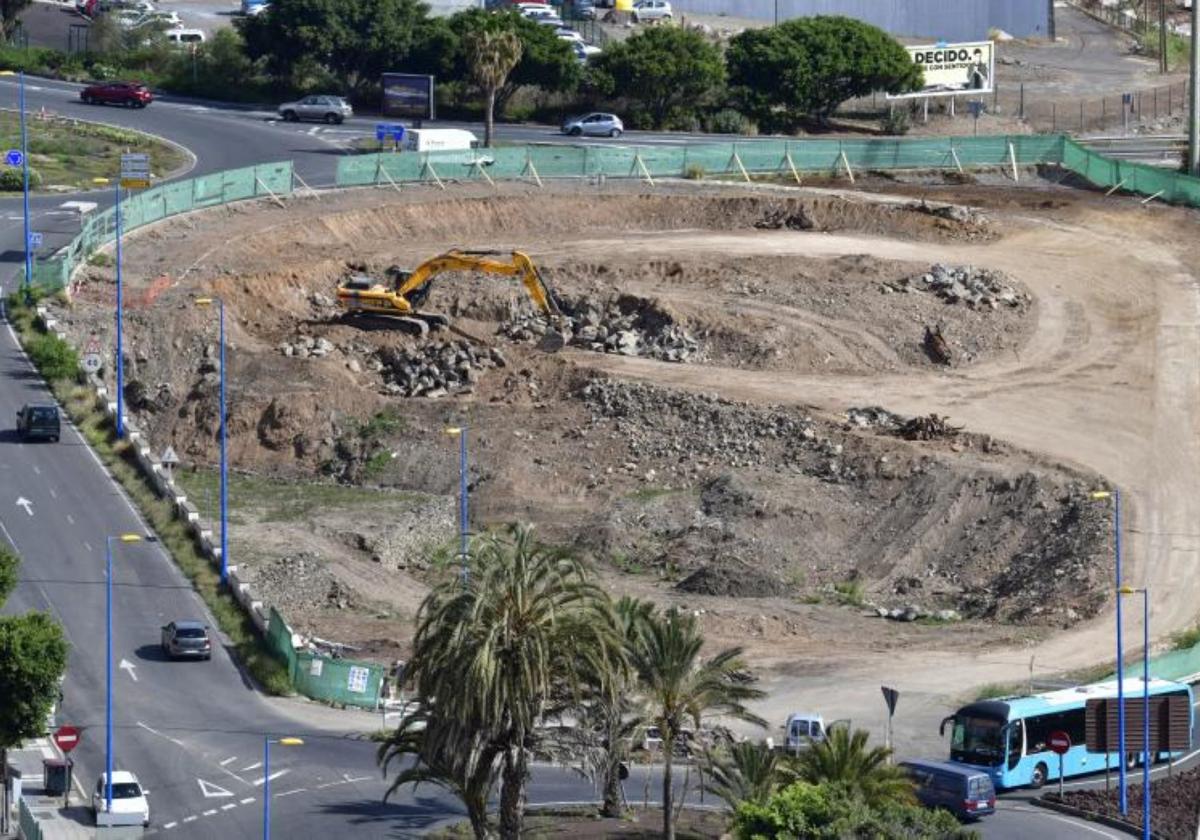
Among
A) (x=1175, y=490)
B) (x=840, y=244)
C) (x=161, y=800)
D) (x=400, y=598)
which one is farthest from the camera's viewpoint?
(x=840, y=244)

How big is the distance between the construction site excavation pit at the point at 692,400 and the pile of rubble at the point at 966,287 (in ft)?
0.54

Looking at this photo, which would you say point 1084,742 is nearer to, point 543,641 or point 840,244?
Answer: point 543,641

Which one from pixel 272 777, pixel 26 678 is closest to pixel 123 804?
pixel 26 678

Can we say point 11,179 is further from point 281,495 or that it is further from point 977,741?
point 977,741

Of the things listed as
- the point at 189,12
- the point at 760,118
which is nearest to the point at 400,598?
the point at 760,118

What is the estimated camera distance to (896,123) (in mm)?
144125

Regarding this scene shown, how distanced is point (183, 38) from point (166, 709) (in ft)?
291

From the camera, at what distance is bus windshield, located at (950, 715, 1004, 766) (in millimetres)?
Answer: 65812

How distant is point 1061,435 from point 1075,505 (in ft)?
25.5

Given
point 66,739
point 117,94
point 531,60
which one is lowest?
point 66,739

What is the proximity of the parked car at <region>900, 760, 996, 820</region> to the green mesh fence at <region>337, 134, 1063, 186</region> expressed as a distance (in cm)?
6564

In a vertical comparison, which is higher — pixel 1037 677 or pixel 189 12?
pixel 189 12

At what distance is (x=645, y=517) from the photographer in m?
90.8

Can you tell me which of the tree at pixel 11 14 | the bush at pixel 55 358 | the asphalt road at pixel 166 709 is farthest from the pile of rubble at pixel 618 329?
the tree at pixel 11 14
